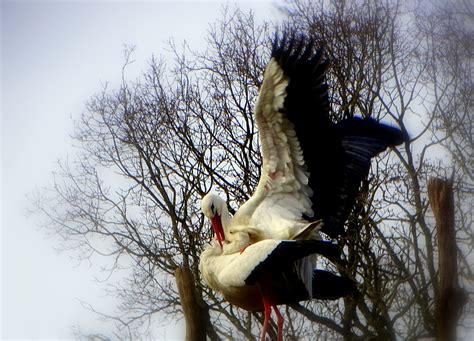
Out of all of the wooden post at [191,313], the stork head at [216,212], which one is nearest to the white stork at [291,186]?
the stork head at [216,212]

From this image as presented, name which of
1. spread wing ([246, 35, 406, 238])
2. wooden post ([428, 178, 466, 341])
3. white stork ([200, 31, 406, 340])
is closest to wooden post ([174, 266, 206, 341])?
white stork ([200, 31, 406, 340])

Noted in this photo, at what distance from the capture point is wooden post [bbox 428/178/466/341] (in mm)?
5902

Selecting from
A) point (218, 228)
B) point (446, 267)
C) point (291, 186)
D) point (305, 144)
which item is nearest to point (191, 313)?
point (218, 228)

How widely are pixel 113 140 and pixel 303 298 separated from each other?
23.8ft

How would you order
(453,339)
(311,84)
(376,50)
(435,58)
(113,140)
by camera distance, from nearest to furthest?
(453,339)
(311,84)
(435,58)
(376,50)
(113,140)

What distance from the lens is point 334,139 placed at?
7.10 meters

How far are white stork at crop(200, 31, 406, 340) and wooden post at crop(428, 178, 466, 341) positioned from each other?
2.84 feet

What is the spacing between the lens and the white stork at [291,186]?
263 inches

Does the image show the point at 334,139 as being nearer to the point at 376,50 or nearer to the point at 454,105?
the point at 454,105

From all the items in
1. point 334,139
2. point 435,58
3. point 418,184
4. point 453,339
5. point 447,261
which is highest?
point 435,58

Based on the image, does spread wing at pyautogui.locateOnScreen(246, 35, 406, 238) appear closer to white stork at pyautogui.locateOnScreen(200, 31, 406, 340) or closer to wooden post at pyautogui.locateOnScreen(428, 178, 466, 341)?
white stork at pyautogui.locateOnScreen(200, 31, 406, 340)

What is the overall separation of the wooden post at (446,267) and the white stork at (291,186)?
87 cm

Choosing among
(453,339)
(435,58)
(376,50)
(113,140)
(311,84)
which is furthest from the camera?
(113,140)

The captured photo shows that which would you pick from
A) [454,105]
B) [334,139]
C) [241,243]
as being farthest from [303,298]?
[454,105]
